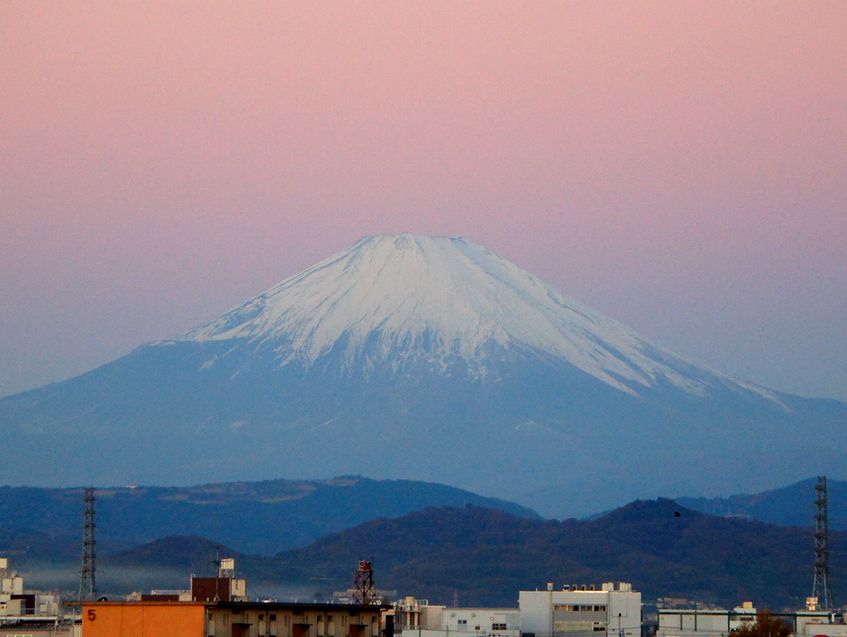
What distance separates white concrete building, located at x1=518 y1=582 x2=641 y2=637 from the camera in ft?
378

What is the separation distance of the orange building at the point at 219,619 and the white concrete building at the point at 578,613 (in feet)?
207

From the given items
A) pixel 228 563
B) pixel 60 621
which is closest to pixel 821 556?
pixel 228 563

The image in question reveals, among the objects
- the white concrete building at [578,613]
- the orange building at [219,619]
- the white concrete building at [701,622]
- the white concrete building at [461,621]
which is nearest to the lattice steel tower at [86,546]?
the white concrete building at [461,621]

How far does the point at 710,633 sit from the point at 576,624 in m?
14.4

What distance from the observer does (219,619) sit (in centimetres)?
4688

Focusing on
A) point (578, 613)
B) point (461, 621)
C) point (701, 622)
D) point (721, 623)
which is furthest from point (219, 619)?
point (578, 613)

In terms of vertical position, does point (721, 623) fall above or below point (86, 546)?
below

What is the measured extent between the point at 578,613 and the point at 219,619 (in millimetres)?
72263

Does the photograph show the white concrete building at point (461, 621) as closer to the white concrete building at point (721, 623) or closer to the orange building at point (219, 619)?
the white concrete building at point (721, 623)

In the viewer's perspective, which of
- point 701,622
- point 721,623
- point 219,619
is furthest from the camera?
point 701,622

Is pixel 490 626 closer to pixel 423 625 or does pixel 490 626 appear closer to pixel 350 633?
pixel 423 625

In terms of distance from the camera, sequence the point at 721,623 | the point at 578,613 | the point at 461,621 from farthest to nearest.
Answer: the point at 578,613
the point at 461,621
the point at 721,623

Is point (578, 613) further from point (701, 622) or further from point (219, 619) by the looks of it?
point (219, 619)

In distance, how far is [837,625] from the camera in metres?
97.8
